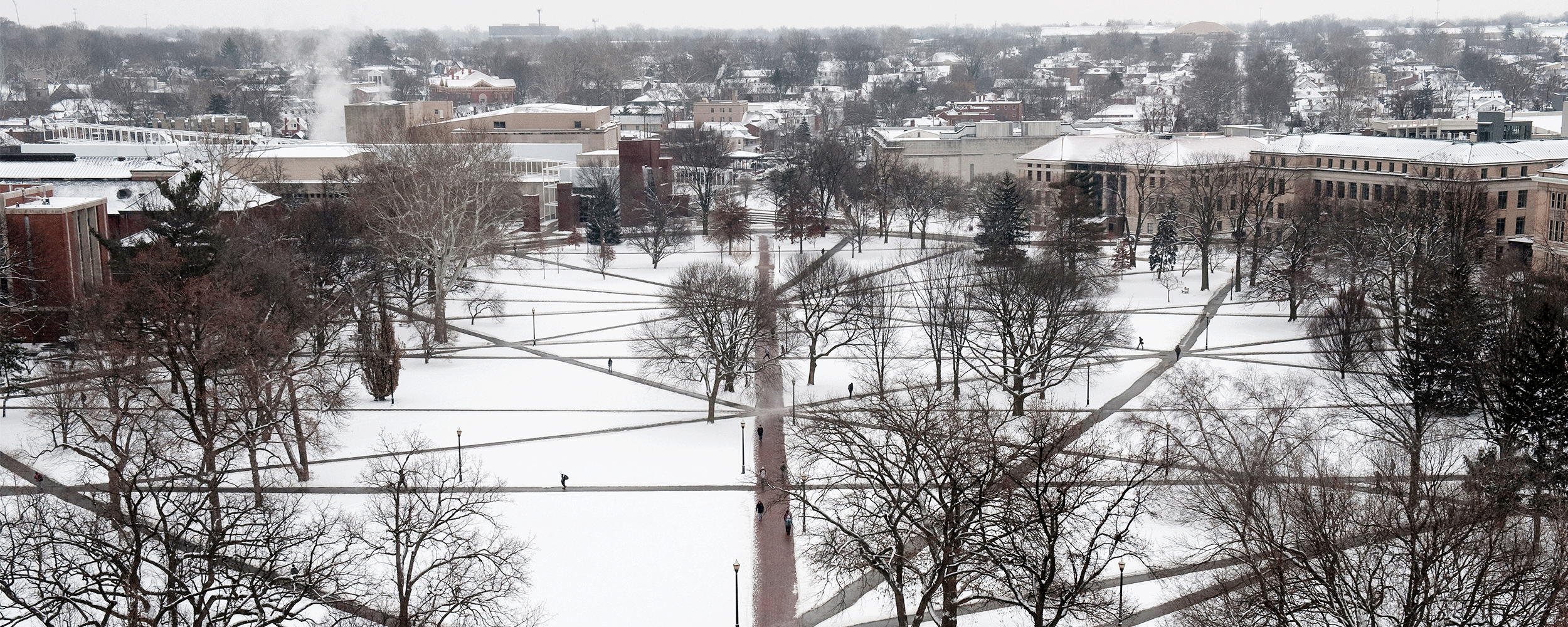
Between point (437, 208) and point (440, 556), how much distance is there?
2771 centimetres

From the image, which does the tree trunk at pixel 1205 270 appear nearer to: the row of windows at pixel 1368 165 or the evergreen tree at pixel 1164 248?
the evergreen tree at pixel 1164 248

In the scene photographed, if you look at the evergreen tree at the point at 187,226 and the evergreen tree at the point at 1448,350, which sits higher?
the evergreen tree at the point at 187,226

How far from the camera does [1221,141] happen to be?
7869cm

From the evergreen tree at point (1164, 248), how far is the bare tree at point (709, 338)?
23.8m

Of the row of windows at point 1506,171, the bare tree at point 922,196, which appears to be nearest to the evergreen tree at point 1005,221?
the bare tree at point 922,196

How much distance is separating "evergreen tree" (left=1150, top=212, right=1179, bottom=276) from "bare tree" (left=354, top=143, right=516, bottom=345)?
27.8 m

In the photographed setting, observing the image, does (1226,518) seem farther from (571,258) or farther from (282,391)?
(571,258)

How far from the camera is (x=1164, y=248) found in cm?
6072

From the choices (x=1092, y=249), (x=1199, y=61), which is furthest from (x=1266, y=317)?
(x=1199, y=61)

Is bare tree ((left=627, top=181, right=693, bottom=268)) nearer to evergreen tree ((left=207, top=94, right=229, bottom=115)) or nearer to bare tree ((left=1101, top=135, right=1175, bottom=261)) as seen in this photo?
bare tree ((left=1101, top=135, right=1175, bottom=261))

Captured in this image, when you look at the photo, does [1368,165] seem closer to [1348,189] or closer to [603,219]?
[1348,189]

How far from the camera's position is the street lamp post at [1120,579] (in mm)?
23594

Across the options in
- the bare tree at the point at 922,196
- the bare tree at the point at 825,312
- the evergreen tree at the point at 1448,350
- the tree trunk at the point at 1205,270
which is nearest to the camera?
the evergreen tree at the point at 1448,350

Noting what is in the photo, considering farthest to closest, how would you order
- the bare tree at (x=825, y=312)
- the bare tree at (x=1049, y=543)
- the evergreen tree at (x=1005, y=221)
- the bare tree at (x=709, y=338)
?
the evergreen tree at (x=1005, y=221) → the bare tree at (x=825, y=312) → the bare tree at (x=709, y=338) → the bare tree at (x=1049, y=543)
